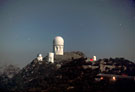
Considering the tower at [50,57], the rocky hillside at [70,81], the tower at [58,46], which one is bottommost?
the rocky hillside at [70,81]

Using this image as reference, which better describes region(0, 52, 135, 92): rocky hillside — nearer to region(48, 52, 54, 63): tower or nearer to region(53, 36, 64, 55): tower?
region(48, 52, 54, 63): tower

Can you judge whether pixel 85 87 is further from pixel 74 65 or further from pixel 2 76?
pixel 2 76

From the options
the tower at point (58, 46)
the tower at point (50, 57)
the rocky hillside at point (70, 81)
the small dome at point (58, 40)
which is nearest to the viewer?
the rocky hillside at point (70, 81)

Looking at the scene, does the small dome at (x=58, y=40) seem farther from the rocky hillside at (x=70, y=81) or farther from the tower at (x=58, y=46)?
the rocky hillside at (x=70, y=81)

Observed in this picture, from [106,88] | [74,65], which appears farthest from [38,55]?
[106,88]

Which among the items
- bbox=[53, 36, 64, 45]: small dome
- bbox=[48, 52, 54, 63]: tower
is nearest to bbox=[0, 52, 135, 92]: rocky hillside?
bbox=[48, 52, 54, 63]: tower

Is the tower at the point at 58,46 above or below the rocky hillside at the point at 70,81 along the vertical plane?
above

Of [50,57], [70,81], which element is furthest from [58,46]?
[70,81]

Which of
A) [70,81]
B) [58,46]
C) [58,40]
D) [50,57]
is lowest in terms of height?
[70,81]

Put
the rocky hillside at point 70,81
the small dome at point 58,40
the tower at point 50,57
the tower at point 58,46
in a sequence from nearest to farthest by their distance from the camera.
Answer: the rocky hillside at point 70,81, the tower at point 50,57, the tower at point 58,46, the small dome at point 58,40

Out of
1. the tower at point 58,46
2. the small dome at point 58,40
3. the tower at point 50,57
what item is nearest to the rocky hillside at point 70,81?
the tower at point 50,57

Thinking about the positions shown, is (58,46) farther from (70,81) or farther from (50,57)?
(70,81)
